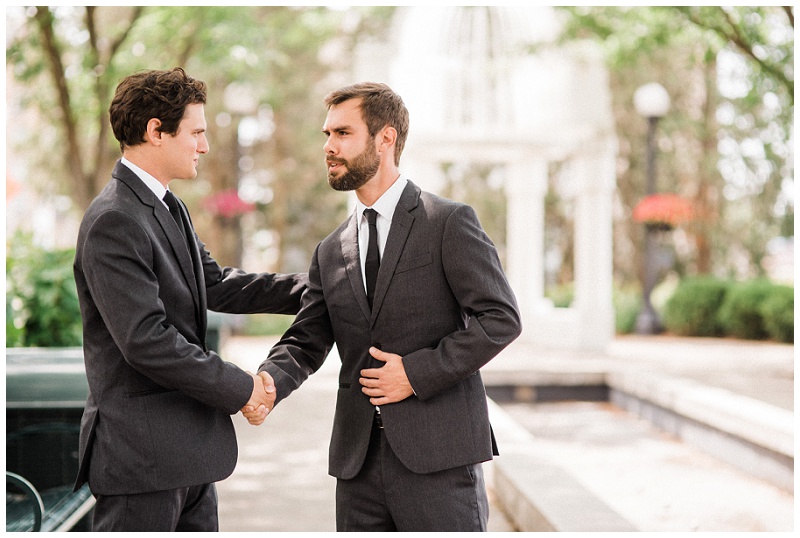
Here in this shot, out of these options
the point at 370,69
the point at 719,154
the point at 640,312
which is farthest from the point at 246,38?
the point at 719,154

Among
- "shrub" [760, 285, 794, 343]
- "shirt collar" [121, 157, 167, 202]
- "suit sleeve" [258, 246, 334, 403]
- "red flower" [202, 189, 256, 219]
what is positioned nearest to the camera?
"shirt collar" [121, 157, 167, 202]

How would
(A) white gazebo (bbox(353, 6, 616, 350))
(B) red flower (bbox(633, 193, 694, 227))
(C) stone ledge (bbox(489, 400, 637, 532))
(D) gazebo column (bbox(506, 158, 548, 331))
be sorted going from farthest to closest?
(B) red flower (bbox(633, 193, 694, 227))
(D) gazebo column (bbox(506, 158, 548, 331))
(A) white gazebo (bbox(353, 6, 616, 350))
(C) stone ledge (bbox(489, 400, 637, 532))

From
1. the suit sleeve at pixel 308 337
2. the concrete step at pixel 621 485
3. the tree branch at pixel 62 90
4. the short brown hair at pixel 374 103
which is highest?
the tree branch at pixel 62 90

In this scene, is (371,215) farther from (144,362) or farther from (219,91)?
(219,91)

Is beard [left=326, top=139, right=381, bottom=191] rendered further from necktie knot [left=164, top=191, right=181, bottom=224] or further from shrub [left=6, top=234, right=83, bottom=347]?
shrub [left=6, top=234, right=83, bottom=347]

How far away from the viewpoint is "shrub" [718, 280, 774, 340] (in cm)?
1606

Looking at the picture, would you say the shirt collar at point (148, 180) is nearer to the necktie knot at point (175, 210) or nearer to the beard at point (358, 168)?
the necktie knot at point (175, 210)

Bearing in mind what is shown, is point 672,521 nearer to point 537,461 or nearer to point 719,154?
point 537,461

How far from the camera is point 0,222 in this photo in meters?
2.87

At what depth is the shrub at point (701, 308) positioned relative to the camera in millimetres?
17141

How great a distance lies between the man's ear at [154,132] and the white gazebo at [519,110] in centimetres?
1028

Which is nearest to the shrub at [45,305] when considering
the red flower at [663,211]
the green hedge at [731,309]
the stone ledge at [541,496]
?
the stone ledge at [541,496]

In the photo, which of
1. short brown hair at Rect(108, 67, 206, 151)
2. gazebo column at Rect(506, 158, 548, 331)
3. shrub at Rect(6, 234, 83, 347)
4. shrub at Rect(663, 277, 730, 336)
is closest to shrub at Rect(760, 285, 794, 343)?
shrub at Rect(663, 277, 730, 336)

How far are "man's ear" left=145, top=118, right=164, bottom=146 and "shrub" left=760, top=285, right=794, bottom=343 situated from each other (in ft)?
47.6
